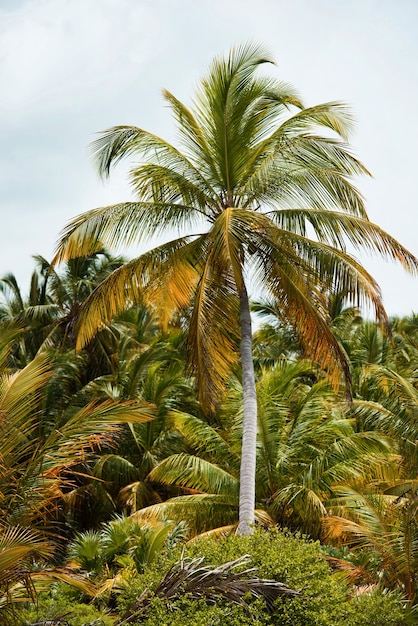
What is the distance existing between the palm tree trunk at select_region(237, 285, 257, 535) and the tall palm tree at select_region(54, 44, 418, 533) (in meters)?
0.02

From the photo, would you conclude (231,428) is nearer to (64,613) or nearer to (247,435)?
(247,435)

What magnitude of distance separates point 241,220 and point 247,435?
3.49m

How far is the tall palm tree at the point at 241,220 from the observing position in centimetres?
1331

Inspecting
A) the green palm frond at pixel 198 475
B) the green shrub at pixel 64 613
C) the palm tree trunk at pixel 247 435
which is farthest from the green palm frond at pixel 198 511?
the green shrub at pixel 64 613

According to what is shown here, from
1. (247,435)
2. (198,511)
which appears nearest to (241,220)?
(247,435)

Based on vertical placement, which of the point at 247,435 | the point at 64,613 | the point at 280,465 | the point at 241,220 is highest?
the point at 241,220

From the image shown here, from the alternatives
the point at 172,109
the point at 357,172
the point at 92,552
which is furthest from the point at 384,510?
the point at 172,109

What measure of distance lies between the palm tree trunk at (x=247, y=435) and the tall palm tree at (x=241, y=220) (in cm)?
2

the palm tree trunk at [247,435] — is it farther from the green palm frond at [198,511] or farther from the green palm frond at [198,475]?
the green palm frond at [198,511]

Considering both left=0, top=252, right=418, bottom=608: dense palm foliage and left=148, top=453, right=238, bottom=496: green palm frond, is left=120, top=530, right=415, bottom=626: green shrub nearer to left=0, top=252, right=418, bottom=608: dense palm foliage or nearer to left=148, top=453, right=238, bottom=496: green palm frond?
left=0, top=252, right=418, bottom=608: dense palm foliage

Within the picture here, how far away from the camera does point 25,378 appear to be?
837 cm

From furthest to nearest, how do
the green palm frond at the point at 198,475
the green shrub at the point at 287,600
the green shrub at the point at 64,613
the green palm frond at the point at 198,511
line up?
the green palm frond at the point at 198,475 → the green palm frond at the point at 198,511 → the green shrub at the point at 64,613 → the green shrub at the point at 287,600

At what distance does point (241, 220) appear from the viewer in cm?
1297

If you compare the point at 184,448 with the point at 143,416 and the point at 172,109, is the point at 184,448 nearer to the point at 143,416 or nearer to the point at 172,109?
the point at 172,109
